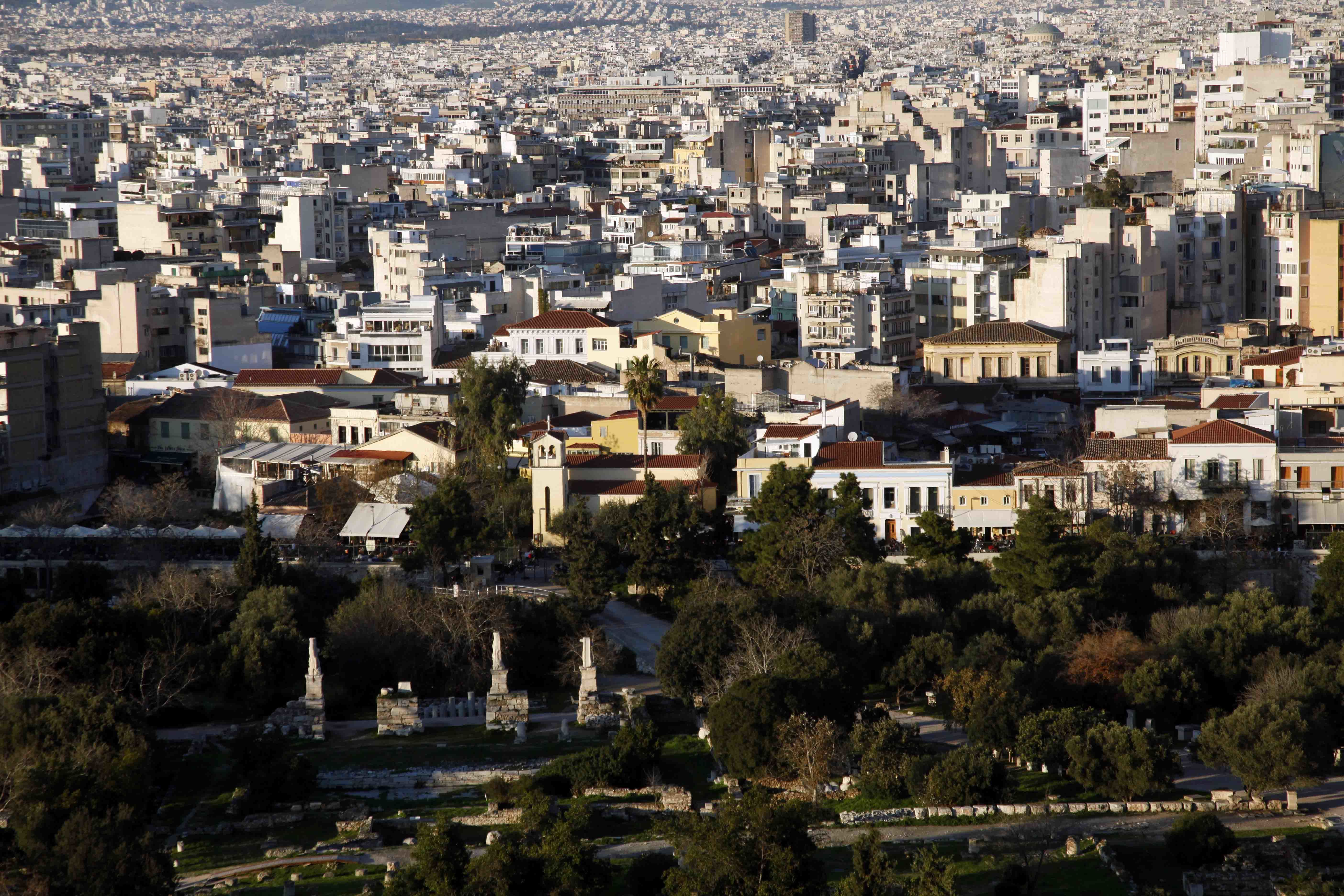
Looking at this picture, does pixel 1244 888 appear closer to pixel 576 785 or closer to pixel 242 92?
pixel 576 785

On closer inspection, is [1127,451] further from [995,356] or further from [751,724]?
[751,724]

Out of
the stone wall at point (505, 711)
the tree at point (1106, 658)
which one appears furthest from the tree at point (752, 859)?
the tree at point (1106, 658)

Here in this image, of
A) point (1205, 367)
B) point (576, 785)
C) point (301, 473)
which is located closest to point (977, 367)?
point (1205, 367)

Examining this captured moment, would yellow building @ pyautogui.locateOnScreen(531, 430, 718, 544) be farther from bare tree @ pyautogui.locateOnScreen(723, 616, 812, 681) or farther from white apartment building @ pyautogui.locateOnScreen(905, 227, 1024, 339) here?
white apartment building @ pyautogui.locateOnScreen(905, 227, 1024, 339)

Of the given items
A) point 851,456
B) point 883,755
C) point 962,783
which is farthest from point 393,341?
point 962,783

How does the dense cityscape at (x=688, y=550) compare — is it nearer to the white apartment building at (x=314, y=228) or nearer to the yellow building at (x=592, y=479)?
the yellow building at (x=592, y=479)

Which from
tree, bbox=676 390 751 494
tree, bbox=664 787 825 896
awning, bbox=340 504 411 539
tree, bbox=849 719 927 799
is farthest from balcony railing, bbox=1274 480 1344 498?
tree, bbox=664 787 825 896
